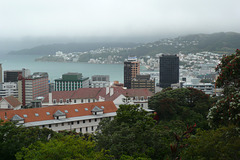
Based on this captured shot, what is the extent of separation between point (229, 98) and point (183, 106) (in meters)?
20.7

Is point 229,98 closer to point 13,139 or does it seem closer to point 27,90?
point 13,139

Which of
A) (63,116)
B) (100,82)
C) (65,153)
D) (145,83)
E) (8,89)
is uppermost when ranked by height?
(65,153)

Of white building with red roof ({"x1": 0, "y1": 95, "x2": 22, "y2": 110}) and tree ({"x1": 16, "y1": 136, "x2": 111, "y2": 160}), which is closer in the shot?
tree ({"x1": 16, "y1": 136, "x2": 111, "y2": 160})

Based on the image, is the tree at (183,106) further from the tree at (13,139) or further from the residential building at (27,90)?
the residential building at (27,90)

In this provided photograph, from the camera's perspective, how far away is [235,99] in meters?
10.2

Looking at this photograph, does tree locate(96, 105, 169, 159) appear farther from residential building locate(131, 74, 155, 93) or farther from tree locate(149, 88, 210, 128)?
residential building locate(131, 74, 155, 93)

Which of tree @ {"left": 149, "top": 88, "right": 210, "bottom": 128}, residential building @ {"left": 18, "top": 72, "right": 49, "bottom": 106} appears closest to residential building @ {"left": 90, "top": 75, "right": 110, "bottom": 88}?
residential building @ {"left": 18, "top": 72, "right": 49, "bottom": 106}

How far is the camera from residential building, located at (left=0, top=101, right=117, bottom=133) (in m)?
25.2

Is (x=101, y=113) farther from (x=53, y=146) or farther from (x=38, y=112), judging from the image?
(x=53, y=146)

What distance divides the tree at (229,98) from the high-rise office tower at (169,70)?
9893cm

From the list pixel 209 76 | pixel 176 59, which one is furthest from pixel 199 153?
pixel 209 76

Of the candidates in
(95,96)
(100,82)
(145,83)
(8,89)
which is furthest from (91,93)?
(100,82)

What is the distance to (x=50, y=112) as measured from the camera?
88.6 feet

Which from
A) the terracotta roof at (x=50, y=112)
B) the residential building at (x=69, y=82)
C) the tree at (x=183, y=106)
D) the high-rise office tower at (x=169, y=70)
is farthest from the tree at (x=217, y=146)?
the high-rise office tower at (x=169, y=70)
